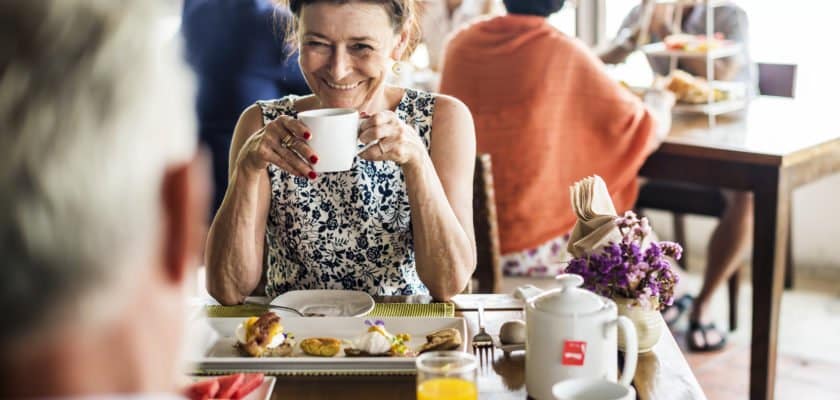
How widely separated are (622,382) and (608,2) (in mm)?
3681

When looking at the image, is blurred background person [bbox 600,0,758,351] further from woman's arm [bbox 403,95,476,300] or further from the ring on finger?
the ring on finger

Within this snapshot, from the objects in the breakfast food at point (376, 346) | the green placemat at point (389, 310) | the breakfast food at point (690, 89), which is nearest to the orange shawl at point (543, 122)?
the breakfast food at point (690, 89)

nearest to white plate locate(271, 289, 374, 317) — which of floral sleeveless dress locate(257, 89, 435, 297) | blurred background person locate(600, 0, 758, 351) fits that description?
floral sleeveless dress locate(257, 89, 435, 297)

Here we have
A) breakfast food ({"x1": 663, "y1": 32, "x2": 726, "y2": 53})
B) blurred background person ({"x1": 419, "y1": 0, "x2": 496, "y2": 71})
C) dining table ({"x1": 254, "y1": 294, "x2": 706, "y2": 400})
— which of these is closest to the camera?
dining table ({"x1": 254, "y1": 294, "x2": 706, "y2": 400})

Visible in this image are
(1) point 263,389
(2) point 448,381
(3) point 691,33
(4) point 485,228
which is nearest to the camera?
(2) point 448,381

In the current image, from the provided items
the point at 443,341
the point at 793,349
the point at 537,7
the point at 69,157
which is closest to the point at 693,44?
the point at 537,7

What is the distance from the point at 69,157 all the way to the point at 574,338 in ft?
2.60

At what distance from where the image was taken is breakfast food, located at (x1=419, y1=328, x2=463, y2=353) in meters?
1.34

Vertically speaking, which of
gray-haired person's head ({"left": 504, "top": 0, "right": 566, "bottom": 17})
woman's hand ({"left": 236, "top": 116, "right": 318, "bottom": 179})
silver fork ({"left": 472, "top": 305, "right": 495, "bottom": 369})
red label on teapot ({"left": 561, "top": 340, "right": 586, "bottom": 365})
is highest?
gray-haired person's head ({"left": 504, "top": 0, "right": 566, "bottom": 17})

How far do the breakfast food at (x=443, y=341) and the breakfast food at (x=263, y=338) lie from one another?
0.19 m

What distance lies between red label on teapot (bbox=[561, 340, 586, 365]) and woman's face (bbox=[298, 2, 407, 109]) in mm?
751

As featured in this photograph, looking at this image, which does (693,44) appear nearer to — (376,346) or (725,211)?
(725,211)

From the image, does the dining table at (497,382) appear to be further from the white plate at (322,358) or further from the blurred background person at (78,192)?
the blurred background person at (78,192)

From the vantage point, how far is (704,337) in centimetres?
343
